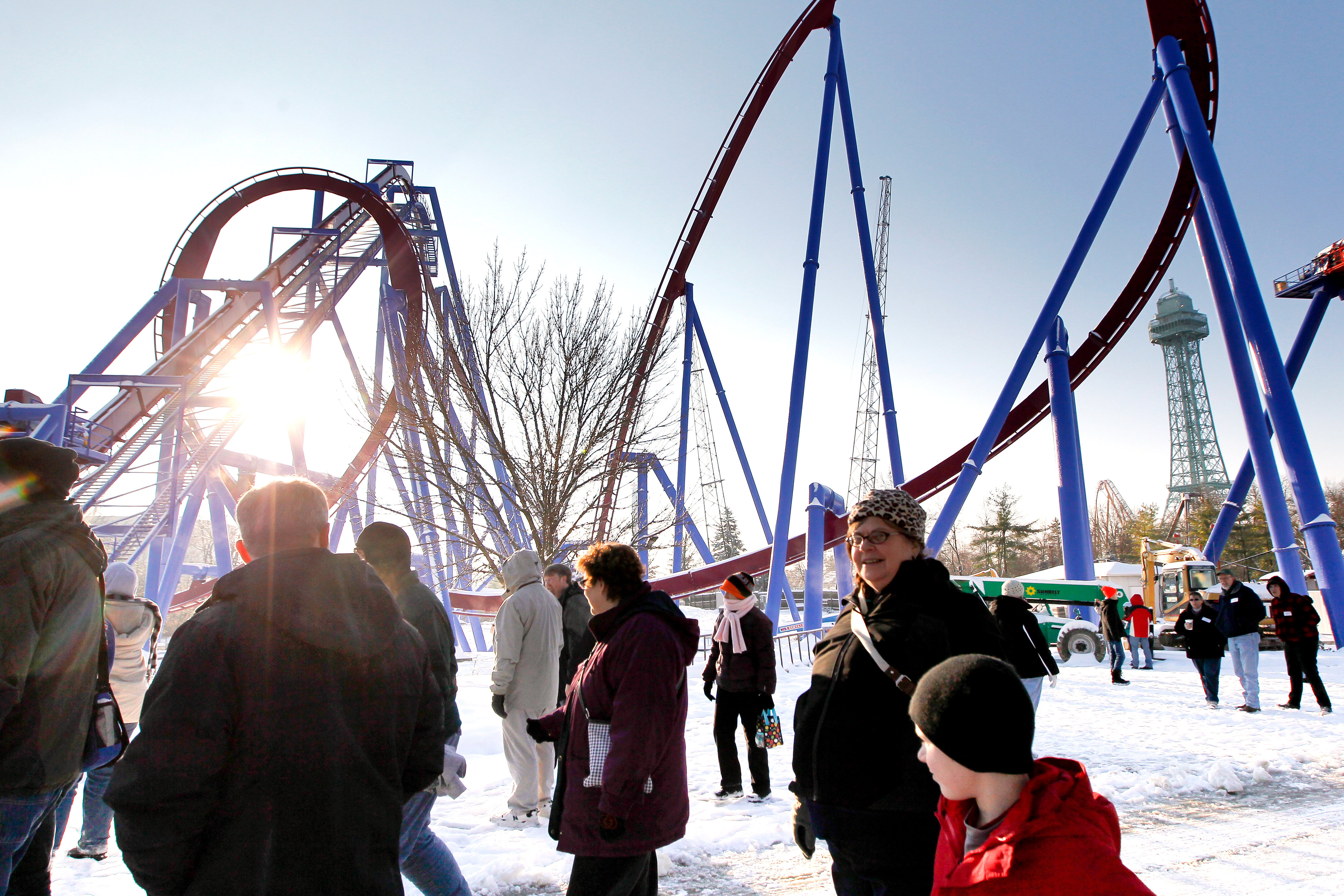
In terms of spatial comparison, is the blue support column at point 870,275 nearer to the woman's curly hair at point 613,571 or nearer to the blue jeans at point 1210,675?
the blue jeans at point 1210,675

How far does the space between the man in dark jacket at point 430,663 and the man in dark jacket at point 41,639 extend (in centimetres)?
80

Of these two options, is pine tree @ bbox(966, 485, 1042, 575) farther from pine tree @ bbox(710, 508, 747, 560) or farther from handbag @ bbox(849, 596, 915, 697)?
handbag @ bbox(849, 596, 915, 697)

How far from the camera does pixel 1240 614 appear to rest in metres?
7.55

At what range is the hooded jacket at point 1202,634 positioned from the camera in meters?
7.59

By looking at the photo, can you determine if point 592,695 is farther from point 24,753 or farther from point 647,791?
point 24,753

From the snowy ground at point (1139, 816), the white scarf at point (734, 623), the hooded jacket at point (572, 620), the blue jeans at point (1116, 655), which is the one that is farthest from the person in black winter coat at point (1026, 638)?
the blue jeans at point (1116, 655)

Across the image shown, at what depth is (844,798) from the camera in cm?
196

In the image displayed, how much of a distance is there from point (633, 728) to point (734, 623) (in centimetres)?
272

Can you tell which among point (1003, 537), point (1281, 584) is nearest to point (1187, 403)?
point (1003, 537)

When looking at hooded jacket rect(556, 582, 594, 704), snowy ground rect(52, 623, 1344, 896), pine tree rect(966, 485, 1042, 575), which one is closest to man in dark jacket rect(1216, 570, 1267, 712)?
snowy ground rect(52, 623, 1344, 896)

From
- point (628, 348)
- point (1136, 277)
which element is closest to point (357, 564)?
point (628, 348)

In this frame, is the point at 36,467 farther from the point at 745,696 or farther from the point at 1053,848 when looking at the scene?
the point at 745,696

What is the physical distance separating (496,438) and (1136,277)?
42.4 ft

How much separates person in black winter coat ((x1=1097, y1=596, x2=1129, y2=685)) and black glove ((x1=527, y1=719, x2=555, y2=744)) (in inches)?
364
